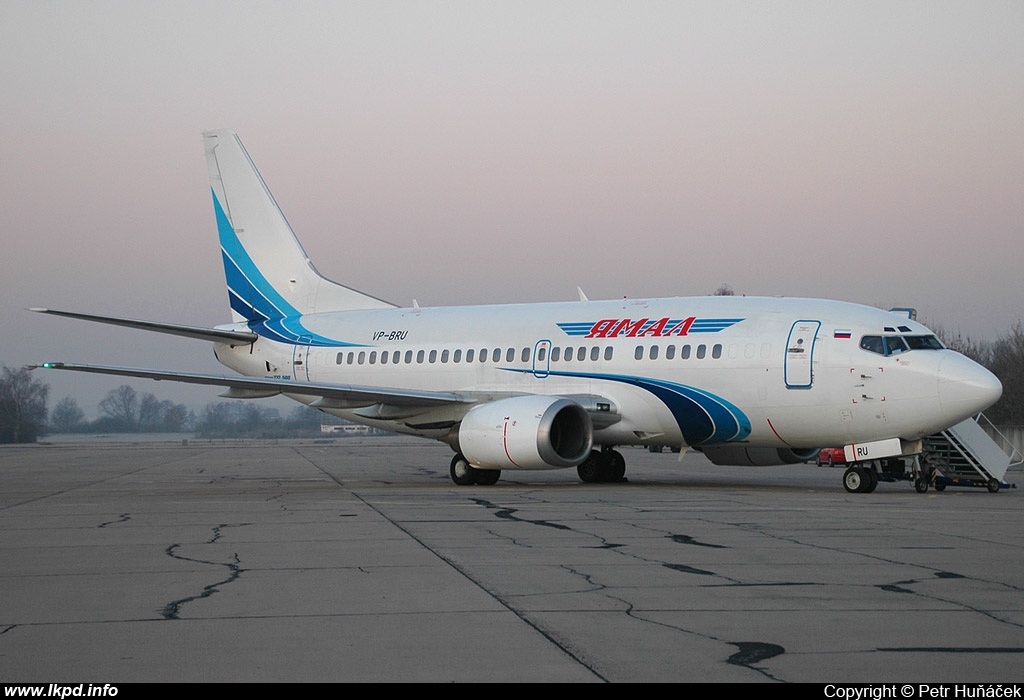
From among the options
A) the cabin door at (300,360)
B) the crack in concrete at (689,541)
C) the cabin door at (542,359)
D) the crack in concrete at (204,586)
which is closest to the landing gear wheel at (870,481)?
the cabin door at (542,359)

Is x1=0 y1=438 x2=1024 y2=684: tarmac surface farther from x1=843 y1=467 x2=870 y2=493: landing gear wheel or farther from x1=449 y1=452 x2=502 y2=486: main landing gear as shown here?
x1=449 y1=452 x2=502 y2=486: main landing gear

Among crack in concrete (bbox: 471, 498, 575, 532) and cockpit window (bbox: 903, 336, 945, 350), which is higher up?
cockpit window (bbox: 903, 336, 945, 350)

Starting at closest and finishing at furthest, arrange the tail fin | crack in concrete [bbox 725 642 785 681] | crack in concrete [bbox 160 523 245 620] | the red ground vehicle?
crack in concrete [bbox 725 642 785 681], crack in concrete [bbox 160 523 245 620], the tail fin, the red ground vehicle

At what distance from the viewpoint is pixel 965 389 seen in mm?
18984

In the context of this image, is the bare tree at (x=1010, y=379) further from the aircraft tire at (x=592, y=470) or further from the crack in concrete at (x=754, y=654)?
the crack in concrete at (x=754, y=654)

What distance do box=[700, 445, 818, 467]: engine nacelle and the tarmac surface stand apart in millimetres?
5489

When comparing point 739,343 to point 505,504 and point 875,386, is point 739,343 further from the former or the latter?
point 505,504

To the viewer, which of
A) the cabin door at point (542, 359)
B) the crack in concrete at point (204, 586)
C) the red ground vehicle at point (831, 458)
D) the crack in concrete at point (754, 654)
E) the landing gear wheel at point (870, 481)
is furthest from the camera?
the red ground vehicle at point (831, 458)

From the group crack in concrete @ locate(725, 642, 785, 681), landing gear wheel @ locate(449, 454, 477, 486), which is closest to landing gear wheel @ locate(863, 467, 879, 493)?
landing gear wheel @ locate(449, 454, 477, 486)

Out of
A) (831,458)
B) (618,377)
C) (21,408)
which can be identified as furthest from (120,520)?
(21,408)

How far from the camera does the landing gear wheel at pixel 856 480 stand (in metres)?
20.0

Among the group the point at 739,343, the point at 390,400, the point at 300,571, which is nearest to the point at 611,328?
the point at 739,343

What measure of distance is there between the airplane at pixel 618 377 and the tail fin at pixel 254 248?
3.51 ft

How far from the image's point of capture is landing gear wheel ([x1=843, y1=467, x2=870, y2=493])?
20000mm
